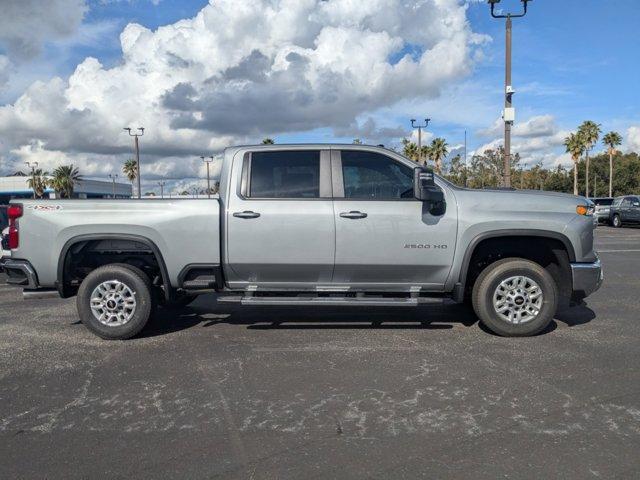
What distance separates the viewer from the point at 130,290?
5.90 m

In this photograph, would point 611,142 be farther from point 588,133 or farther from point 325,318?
point 325,318

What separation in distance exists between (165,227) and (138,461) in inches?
116

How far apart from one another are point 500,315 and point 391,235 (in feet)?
4.77

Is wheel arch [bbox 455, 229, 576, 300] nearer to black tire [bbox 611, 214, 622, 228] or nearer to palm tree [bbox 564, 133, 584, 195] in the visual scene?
black tire [bbox 611, 214, 622, 228]

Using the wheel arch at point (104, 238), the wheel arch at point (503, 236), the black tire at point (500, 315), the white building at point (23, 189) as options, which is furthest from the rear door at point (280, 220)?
the white building at point (23, 189)

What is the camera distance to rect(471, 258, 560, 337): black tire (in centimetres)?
581

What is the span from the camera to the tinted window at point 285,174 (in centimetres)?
592

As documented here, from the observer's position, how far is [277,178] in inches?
235

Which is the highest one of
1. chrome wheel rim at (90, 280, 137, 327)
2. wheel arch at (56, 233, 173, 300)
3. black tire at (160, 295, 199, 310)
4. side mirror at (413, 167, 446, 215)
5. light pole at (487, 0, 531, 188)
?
light pole at (487, 0, 531, 188)

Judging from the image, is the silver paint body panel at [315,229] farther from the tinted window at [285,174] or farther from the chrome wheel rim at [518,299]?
the chrome wheel rim at [518,299]

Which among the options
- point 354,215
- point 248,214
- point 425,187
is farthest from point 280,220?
point 425,187

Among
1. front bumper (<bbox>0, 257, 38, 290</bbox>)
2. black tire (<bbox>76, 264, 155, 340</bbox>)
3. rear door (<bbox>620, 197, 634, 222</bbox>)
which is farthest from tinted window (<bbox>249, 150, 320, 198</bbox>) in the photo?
rear door (<bbox>620, 197, 634, 222</bbox>)

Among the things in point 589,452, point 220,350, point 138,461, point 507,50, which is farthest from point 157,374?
point 507,50

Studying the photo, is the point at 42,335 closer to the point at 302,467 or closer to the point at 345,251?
the point at 345,251
